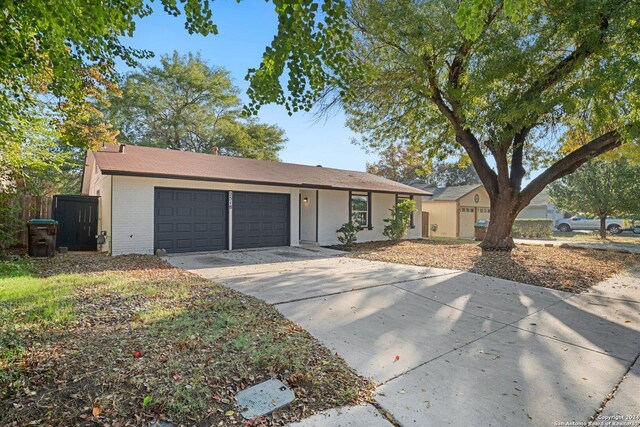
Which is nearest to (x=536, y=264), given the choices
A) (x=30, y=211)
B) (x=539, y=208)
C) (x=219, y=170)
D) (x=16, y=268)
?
(x=219, y=170)

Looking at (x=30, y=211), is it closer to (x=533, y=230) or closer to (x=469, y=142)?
(x=469, y=142)

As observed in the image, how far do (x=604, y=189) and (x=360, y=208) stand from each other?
1428 cm

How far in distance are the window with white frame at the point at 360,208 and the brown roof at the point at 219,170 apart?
0.50 meters

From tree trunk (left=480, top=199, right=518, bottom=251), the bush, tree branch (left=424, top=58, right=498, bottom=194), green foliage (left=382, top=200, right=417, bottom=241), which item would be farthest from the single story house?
tree trunk (left=480, top=199, right=518, bottom=251)

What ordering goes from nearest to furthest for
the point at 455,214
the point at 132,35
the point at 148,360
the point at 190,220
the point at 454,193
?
the point at 148,360 → the point at 132,35 → the point at 190,220 → the point at 455,214 → the point at 454,193

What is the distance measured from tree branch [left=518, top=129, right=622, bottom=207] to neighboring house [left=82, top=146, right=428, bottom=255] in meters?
5.76

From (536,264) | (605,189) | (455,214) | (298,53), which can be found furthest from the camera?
(455,214)

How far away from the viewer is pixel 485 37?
8445 mm

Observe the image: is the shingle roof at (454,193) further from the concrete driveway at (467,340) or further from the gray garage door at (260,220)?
→ the concrete driveway at (467,340)

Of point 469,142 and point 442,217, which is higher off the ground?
point 469,142

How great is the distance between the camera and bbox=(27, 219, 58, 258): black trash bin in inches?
341

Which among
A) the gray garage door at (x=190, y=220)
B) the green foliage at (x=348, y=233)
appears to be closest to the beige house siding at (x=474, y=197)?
the green foliage at (x=348, y=233)

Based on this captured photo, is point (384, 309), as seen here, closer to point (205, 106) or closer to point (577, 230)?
point (205, 106)

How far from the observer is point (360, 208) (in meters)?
14.9
